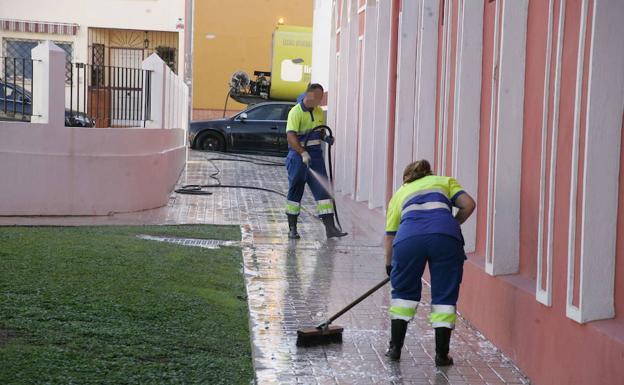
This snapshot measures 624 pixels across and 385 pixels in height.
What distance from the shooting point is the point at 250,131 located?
26.9 m

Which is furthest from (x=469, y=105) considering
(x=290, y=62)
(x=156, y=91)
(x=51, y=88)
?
(x=290, y=62)

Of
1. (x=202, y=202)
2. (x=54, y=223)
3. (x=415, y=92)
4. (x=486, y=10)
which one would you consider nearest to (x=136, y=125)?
(x=202, y=202)

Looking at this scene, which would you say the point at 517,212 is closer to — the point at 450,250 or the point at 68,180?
the point at 450,250

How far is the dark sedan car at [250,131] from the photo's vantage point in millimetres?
26703

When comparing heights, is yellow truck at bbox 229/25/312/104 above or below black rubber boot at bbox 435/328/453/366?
above

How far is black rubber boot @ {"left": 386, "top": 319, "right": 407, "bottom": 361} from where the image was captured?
6.95m

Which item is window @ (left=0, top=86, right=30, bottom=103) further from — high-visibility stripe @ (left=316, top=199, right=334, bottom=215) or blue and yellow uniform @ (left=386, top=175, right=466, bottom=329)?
blue and yellow uniform @ (left=386, top=175, right=466, bottom=329)

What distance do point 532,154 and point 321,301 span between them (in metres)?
2.49

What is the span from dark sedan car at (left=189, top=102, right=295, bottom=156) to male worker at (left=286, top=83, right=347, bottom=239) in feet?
45.3

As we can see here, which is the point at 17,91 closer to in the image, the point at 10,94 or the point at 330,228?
the point at 10,94

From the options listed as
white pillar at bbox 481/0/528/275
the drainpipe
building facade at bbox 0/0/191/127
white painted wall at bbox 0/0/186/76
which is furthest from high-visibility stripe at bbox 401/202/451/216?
white painted wall at bbox 0/0/186/76

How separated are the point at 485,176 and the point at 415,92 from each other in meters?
3.19

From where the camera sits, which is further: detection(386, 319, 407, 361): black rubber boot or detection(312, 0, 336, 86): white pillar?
detection(312, 0, 336, 86): white pillar

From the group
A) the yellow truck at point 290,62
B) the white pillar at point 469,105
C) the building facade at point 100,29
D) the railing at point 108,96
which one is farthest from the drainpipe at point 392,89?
the building facade at point 100,29
